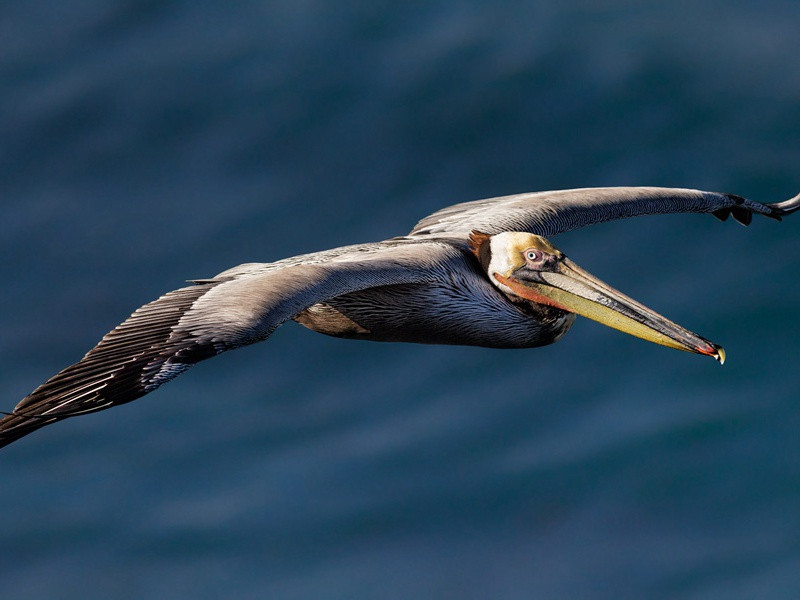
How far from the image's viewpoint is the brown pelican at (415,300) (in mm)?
9016

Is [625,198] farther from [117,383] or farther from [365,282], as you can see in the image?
[117,383]

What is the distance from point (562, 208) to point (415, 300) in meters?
2.08

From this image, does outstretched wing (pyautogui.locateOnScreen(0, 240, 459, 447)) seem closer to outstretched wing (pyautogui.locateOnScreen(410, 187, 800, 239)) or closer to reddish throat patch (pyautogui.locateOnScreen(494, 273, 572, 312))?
reddish throat patch (pyautogui.locateOnScreen(494, 273, 572, 312))

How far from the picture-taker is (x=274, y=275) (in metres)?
9.76

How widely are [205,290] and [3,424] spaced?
185 centimetres

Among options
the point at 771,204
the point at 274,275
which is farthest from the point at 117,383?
the point at 771,204

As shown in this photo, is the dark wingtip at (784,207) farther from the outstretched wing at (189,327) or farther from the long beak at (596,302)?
the outstretched wing at (189,327)

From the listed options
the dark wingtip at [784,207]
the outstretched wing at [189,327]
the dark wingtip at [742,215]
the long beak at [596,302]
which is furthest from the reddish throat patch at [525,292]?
the dark wingtip at [784,207]

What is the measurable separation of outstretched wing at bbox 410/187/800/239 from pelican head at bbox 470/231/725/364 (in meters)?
0.62

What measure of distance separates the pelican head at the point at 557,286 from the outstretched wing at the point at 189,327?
828mm

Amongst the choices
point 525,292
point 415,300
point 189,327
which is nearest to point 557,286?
point 525,292

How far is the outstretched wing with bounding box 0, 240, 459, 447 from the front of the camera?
8836 mm

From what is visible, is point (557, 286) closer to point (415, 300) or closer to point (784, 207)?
point (415, 300)

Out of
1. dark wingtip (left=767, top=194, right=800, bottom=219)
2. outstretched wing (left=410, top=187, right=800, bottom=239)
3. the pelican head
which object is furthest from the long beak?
dark wingtip (left=767, top=194, right=800, bottom=219)
